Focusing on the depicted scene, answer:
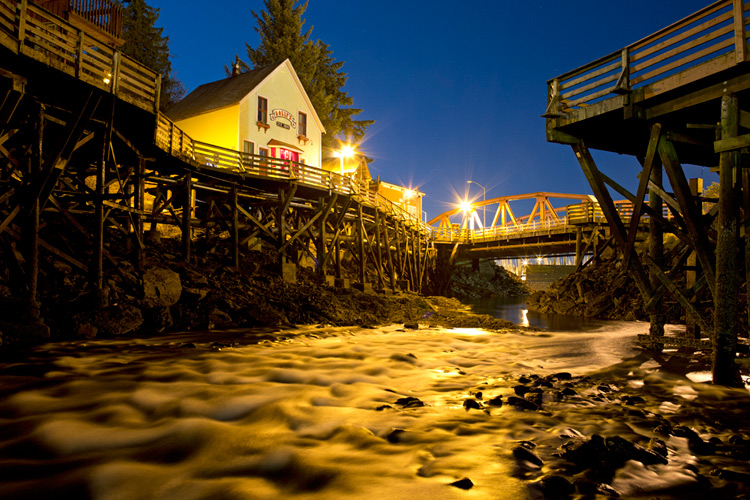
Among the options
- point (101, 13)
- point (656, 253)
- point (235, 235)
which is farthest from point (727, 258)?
point (101, 13)

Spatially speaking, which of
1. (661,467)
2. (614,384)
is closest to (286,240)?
(614,384)

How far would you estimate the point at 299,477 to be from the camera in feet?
11.1

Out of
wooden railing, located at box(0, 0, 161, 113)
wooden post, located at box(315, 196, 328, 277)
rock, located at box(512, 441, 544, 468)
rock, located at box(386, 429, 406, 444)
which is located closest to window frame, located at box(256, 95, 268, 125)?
wooden post, located at box(315, 196, 328, 277)

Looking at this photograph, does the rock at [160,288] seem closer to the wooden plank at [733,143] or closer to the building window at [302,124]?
the wooden plank at [733,143]

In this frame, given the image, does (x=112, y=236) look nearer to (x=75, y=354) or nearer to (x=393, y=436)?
(x=75, y=354)

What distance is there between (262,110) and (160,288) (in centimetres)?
1723

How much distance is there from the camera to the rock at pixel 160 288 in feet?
34.0

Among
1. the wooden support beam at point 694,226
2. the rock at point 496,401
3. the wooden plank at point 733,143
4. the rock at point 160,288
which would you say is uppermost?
the wooden plank at point 733,143

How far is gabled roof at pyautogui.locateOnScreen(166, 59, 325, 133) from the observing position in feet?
79.1

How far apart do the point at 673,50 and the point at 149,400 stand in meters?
9.29

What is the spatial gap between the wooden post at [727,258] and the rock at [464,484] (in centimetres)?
514

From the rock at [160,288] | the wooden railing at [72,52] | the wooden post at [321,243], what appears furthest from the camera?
the wooden post at [321,243]

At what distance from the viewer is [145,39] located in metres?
34.4

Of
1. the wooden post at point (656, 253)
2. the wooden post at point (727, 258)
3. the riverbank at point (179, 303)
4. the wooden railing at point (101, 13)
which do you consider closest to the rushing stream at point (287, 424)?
the wooden post at point (727, 258)
